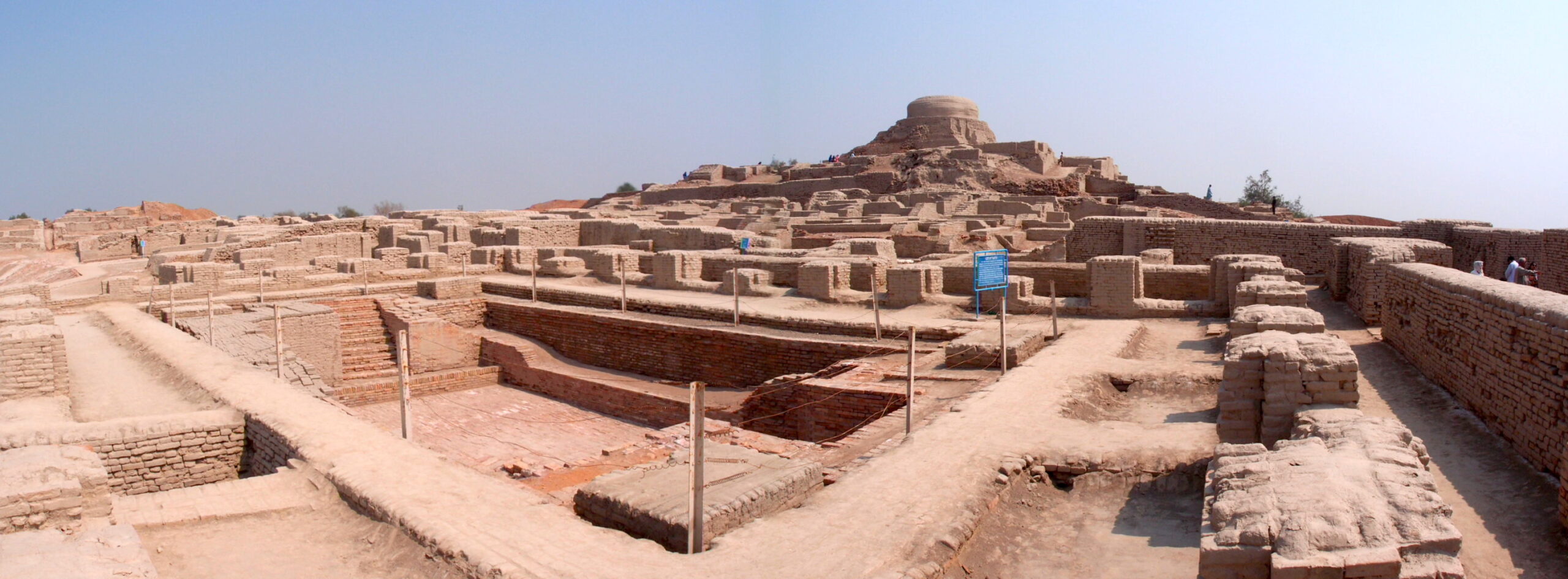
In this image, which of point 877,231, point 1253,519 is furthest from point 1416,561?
point 877,231

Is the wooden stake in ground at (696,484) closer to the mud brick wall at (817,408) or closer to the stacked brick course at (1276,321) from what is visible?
the mud brick wall at (817,408)

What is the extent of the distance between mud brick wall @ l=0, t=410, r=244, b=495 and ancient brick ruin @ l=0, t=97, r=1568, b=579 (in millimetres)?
24

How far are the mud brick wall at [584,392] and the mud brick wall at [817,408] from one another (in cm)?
121

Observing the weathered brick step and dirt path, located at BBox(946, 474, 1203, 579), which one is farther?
the weathered brick step

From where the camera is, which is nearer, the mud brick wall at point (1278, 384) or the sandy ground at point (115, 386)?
the mud brick wall at point (1278, 384)

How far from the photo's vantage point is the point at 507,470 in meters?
8.65

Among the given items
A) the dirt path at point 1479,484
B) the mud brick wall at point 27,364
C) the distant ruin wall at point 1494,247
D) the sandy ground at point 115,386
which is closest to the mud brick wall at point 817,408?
the dirt path at point 1479,484

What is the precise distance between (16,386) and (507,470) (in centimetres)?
468

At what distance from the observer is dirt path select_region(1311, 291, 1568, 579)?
4.57 meters

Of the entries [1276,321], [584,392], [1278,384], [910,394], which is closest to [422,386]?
[584,392]

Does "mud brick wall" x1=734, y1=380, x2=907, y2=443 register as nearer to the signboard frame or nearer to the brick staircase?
the signboard frame

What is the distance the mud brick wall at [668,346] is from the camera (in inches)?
494

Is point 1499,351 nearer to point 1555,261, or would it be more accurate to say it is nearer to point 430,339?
point 1555,261

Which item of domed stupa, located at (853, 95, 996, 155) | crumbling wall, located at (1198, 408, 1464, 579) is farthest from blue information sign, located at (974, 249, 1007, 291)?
domed stupa, located at (853, 95, 996, 155)
